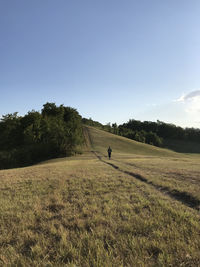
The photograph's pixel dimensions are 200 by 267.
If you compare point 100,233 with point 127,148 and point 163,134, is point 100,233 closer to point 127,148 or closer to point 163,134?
point 127,148

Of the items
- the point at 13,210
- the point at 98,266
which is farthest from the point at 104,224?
the point at 13,210

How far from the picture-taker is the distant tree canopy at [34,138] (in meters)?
44.4

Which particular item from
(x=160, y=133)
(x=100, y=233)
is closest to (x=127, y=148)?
(x=100, y=233)

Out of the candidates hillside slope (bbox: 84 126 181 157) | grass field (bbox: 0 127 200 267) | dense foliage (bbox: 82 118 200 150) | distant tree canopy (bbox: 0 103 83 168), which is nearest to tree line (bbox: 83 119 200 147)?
dense foliage (bbox: 82 118 200 150)

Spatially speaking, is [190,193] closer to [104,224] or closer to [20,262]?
[104,224]

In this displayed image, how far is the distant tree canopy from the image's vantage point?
1748 inches

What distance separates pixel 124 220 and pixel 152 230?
35.3 inches

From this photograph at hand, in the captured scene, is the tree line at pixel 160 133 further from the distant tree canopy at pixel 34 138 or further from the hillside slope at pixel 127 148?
the distant tree canopy at pixel 34 138

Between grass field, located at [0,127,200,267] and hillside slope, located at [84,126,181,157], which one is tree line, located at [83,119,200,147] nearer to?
hillside slope, located at [84,126,181,157]

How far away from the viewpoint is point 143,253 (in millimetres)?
2990

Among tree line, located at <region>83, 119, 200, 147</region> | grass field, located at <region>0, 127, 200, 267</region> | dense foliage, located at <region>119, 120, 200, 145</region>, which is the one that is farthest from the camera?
dense foliage, located at <region>119, 120, 200, 145</region>

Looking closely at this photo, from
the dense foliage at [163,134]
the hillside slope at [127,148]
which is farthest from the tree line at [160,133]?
the hillside slope at [127,148]

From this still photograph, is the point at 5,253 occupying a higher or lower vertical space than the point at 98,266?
lower

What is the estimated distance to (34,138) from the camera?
50219 millimetres
